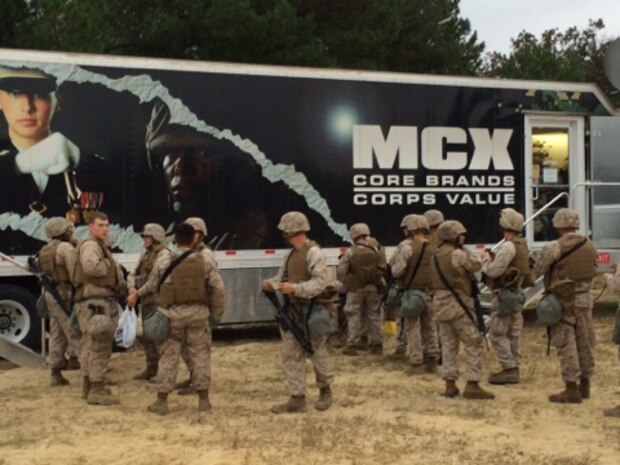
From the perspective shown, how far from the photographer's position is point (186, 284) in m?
7.11

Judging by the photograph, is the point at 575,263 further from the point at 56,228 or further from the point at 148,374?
the point at 56,228

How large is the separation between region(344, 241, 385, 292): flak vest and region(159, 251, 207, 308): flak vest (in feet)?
10.8

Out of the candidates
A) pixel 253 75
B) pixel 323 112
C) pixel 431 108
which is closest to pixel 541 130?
pixel 431 108

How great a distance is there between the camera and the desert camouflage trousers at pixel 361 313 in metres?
10.3

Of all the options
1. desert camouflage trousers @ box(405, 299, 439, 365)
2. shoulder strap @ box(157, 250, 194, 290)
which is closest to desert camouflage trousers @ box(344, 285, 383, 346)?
desert camouflage trousers @ box(405, 299, 439, 365)

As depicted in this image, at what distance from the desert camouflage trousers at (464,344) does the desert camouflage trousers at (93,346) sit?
2.91m

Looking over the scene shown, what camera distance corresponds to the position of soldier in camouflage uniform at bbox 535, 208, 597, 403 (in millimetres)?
7584

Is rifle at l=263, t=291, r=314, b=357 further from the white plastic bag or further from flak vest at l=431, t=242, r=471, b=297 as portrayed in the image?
the white plastic bag

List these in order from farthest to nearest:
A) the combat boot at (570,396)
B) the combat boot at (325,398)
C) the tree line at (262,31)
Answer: the tree line at (262,31)
the combat boot at (570,396)
the combat boot at (325,398)

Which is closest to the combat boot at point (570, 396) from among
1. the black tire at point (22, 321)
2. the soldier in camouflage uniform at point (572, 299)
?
the soldier in camouflage uniform at point (572, 299)

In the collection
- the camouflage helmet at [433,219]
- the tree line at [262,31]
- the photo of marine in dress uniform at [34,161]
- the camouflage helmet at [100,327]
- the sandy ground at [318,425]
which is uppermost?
the tree line at [262,31]

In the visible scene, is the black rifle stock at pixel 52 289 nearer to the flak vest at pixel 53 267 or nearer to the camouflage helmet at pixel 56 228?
the flak vest at pixel 53 267

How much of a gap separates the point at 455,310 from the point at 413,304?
140 centimetres

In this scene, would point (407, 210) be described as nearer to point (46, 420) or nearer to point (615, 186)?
point (615, 186)
